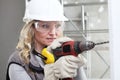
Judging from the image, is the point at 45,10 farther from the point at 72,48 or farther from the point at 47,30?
the point at 72,48

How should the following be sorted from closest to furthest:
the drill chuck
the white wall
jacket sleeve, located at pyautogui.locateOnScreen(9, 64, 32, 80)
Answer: the white wall, the drill chuck, jacket sleeve, located at pyautogui.locateOnScreen(9, 64, 32, 80)

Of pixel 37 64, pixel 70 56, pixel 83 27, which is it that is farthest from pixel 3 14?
pixel 70 56

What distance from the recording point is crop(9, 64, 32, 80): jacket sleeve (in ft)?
1.79

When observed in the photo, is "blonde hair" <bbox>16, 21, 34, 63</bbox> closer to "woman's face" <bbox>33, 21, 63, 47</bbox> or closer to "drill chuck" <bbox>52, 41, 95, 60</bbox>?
"woman's face" <bbox>33, 21, 63, 47</bbox>

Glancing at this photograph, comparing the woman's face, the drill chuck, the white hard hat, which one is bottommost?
the drill chuck

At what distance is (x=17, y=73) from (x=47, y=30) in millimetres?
143

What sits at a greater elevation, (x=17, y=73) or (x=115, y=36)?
(x=115, y=36)

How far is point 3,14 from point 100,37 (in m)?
0.94

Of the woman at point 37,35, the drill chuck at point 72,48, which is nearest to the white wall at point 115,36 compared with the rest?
the drill chuck at point 72,48

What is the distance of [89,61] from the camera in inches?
31.1

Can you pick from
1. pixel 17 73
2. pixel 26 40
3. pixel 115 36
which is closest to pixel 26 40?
pixel 26 40

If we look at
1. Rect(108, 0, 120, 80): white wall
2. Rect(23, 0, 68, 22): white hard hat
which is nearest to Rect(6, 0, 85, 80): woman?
Rect(23, 0, 68, 22): white hard hat

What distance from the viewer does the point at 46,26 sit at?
589 millimetres

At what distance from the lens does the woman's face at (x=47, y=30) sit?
1.90 feet
